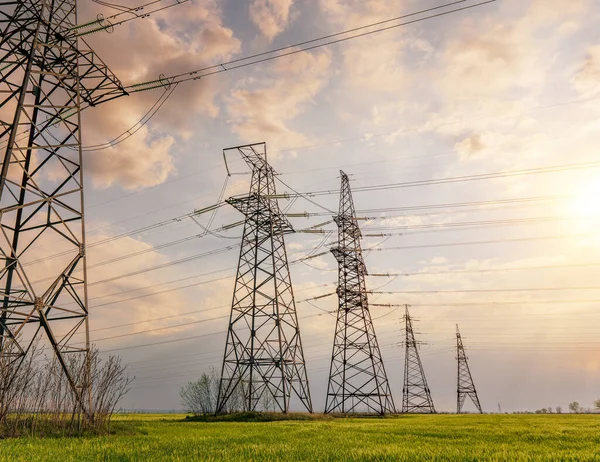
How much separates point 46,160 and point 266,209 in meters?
19.6

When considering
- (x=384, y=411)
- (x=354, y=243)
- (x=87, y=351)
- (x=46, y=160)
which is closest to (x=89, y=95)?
(x=46, y=160)

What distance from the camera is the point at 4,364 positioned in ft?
42.7

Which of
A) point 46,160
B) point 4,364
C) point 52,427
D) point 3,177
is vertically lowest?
point 52,427

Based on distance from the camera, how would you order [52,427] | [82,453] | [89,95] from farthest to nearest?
[89,95] → [52,427] → [82,453]

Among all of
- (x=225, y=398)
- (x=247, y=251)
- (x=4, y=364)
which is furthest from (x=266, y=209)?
(x=4, y=364)

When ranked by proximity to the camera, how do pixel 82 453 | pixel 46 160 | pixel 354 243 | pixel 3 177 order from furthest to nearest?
pixel 354 243
pixel 46 160
pixel 3 177
pixel 82 453

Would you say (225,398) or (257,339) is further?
(225,398)

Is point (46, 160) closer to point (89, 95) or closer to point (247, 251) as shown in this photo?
point (89, 95)

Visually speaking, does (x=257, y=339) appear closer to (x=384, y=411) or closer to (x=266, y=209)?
(x=266, y=209)

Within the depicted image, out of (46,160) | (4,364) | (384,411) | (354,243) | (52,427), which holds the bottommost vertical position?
(384,411)

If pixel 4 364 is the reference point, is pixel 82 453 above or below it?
below

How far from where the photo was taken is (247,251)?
1325 inches

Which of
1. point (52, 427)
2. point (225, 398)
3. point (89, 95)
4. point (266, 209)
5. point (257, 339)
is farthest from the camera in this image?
point (266, 209)

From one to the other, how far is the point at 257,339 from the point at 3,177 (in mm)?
20564
